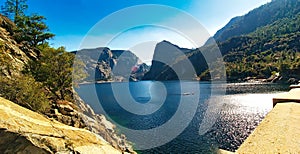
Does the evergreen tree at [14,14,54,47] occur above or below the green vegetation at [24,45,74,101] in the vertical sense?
above

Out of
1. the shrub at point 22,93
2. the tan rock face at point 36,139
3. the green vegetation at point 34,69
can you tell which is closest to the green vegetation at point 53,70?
the green vegetation at point 34,69

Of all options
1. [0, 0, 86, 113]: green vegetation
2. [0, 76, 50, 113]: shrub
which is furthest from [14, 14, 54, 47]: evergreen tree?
[0, 76, 50, 113]: shrub

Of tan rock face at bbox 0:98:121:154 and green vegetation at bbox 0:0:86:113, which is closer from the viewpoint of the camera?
tan rock face at bbox 0:98:121:154

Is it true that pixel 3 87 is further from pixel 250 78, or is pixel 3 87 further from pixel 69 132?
pixel 250 78

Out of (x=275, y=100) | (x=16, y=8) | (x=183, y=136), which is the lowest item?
(x=183, y=136)

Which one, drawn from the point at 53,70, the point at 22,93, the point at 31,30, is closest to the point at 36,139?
the point at 22,93

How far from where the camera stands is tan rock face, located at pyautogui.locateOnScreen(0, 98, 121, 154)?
20.4 ft

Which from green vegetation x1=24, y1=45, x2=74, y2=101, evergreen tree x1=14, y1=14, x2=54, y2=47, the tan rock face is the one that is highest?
evergreen tree x1=14, y1=14, x2=54, y2=47

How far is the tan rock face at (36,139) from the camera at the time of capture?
20.4ft

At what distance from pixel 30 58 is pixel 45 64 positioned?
8.82 m

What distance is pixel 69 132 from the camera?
755cm

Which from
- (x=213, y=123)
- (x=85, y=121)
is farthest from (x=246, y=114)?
(x=85, y=121)

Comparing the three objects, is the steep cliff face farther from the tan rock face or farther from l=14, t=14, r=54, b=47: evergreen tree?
the tan rock face

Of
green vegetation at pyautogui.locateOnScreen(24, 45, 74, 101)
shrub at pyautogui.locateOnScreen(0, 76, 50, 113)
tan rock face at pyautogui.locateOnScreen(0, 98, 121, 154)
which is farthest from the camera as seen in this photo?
green vegetation at pyautogui.locateOnScreen(24, 45, 74, 101)
